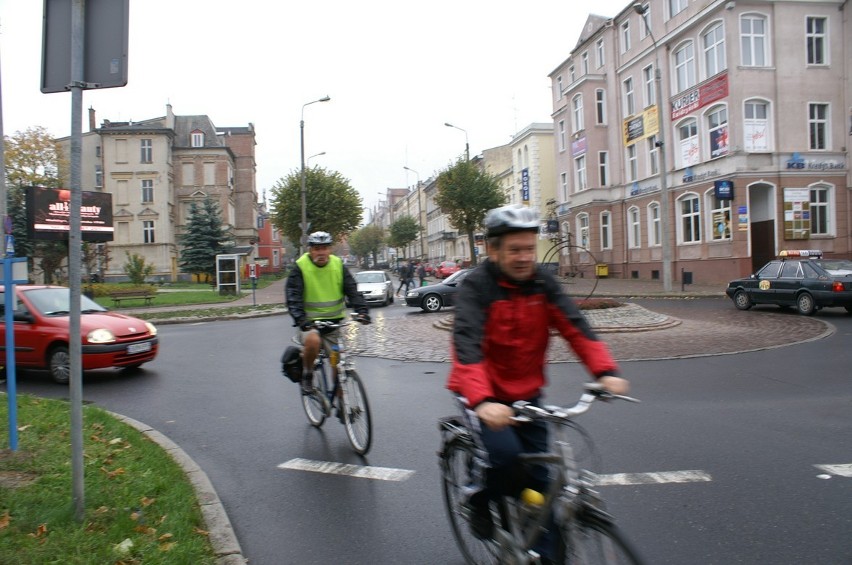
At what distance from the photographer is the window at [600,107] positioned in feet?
130

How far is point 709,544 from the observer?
11.7ft

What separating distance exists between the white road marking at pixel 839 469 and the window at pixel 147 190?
60991 mm

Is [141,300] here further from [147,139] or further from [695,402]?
[147,139]

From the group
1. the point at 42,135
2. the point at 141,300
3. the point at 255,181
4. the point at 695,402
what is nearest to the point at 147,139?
the point at 42,135

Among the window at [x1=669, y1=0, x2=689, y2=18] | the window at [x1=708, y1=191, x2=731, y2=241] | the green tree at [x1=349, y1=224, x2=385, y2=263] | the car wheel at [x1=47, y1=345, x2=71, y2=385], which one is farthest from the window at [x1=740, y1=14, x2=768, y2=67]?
the green tree at [x1=349, y1=224, x2=385, y2=263]

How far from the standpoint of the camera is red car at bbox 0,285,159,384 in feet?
30.6

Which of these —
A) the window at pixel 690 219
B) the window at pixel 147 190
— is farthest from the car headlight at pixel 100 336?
the window at pixel 147 190

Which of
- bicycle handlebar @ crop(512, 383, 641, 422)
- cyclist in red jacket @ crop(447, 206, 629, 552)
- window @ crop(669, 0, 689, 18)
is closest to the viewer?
bicycle handlebar @ crop(512, 383, 641, 422)

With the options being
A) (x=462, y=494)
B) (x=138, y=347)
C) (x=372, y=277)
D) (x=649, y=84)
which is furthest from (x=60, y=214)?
(x=462, y=494)

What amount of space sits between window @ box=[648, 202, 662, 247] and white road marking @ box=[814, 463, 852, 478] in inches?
1208

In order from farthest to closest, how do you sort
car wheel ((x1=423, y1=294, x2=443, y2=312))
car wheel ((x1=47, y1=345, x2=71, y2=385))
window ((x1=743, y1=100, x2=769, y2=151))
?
window ((x1=743, y1=100, x2=769, y2=151)) < car wheel ((x1=423, y1=294, x2=443, y2=312)) < car wheel ((x1=47, y1=345, x2=71, y2=385))

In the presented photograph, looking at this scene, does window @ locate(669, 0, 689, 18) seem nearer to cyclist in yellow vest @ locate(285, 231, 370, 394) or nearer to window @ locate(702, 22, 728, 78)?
window @ locate(702, 22, 728, 78)

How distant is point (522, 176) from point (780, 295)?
37.2 meters

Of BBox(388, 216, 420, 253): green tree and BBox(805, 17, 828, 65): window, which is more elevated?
BBox(805, 17, 828, 65): window
